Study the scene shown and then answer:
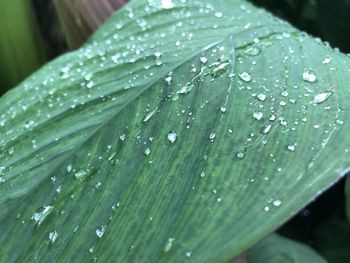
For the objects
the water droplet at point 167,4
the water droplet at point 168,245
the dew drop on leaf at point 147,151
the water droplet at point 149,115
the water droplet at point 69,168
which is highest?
the water droplet at point 149,115

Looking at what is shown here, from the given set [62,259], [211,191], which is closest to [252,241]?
[211,191]

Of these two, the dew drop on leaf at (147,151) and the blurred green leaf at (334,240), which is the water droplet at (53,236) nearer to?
the dew drop on leaf at (147,151)

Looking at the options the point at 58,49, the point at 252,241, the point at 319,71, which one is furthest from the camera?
the point at 58,49

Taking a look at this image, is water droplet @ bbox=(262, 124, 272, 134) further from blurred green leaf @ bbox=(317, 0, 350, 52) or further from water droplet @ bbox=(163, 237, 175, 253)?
blurred green leaf @ bbox=(317, 0, 350, 52)

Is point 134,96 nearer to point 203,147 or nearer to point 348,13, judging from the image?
point 203,147

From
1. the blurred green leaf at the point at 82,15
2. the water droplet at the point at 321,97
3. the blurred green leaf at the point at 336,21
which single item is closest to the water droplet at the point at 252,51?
the water droplet at the point at 321,97

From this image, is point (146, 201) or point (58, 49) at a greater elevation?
point (146, 201)

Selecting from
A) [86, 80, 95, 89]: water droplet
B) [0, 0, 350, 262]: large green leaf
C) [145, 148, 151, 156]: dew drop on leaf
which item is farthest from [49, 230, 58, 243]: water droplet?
[86, 80, 95, 89]: water droplet
